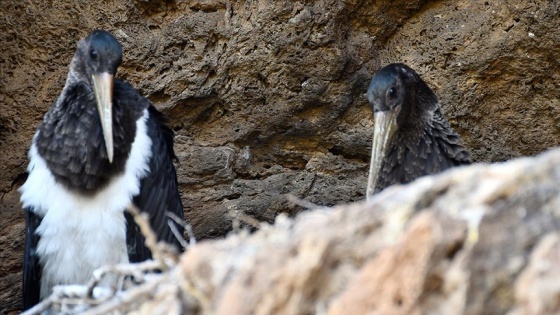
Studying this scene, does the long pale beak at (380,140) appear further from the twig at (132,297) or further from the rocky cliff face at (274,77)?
the twig at (132,297)

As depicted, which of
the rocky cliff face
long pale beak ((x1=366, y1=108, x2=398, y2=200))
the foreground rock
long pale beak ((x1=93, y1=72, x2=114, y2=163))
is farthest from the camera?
the rocky cliff face

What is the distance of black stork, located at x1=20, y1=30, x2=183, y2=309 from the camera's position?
17.4ft

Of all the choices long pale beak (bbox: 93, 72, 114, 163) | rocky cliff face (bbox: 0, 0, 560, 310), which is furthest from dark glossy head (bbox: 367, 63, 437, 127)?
long pale beak (bbox: 93, 72, 114, 163)

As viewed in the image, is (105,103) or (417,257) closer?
(417,257)

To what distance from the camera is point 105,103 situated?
5371 mm

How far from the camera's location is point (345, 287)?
3438 millimetres

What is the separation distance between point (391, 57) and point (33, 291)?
240cm

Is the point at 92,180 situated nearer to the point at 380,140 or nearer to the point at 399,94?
the point at 380,140

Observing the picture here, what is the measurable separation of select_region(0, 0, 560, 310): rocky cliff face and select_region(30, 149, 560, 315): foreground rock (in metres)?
2.78

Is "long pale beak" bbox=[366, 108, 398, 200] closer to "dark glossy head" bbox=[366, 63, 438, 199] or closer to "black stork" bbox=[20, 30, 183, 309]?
"dark glossy head" bbox=[366, 63, 438, 199]

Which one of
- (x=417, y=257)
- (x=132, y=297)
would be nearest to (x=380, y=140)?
(x=132, y=297)

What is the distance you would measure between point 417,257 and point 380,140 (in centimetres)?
227

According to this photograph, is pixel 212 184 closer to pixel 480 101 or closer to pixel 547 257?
pixel 480 101

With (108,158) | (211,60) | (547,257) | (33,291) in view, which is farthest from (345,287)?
(211,60)
